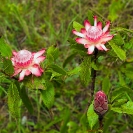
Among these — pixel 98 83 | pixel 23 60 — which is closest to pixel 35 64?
pixel 23 60

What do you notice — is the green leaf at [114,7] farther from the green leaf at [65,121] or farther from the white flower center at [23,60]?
the white flower center at [23,60]

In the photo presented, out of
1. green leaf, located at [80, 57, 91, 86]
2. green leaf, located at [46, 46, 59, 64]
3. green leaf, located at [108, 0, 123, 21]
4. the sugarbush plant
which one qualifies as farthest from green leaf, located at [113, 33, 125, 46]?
green leaf, located at [108, 0, 123, 21]

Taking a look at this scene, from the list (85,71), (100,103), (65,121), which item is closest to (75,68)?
(85,71)

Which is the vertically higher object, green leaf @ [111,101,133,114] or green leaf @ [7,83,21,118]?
green leaf @ [7,83,21,118]

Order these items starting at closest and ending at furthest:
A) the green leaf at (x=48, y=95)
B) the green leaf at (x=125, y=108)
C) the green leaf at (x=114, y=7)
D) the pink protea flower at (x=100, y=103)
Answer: the pink protea flower at (x=100, y=103), the green leaf at (x=125, y=108), the green leaf at (x=48, y=95), the green leaf at (x=114, y=7)

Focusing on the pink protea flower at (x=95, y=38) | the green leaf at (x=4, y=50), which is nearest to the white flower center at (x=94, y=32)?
the pink protea flower at (x=95, y=38)

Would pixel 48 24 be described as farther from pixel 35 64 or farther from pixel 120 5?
pixel 35 64

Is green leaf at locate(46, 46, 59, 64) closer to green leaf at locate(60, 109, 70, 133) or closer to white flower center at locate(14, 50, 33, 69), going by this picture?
white flower center at locate(14, 50, 33, 69)

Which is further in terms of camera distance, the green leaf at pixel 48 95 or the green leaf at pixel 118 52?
the green leaf at pixel 48 95
